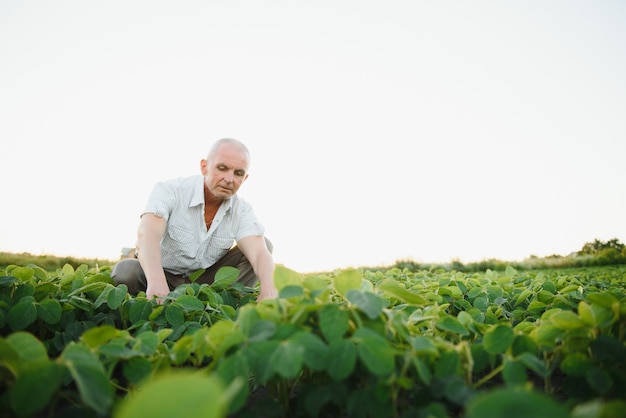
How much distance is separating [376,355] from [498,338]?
53cm

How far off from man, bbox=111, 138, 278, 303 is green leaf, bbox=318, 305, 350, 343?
1967mm

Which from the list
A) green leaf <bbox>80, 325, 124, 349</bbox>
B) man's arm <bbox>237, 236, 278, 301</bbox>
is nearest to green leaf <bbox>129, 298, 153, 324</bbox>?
green leaf <bbox>80, 325, 124, 349</bbox>

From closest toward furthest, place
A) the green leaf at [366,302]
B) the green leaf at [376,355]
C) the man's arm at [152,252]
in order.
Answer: the green leaf at [376,355], the green leaf at [366,302], the man's arm at [152,252]

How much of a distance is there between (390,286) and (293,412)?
1.52ft

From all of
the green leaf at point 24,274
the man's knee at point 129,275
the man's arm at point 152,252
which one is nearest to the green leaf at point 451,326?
the man's arm at point 152,252

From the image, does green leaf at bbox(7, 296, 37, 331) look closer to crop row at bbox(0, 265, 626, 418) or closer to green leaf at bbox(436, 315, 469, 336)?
crop row at bbox(0, 265, 626, 418)

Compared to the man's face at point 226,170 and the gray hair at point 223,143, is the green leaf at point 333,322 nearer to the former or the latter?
the man's face at point 226,170

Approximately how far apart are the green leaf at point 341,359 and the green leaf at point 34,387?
594mm

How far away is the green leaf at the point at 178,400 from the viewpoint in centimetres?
50

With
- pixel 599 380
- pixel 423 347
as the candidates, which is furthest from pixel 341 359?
pixel 599 380

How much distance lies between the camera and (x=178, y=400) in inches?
19.9

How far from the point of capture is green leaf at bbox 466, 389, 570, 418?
1.69ft

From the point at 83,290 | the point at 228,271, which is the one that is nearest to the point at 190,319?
the point at 228,271

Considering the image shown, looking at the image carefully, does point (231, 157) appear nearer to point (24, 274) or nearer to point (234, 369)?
point (24, 274)
